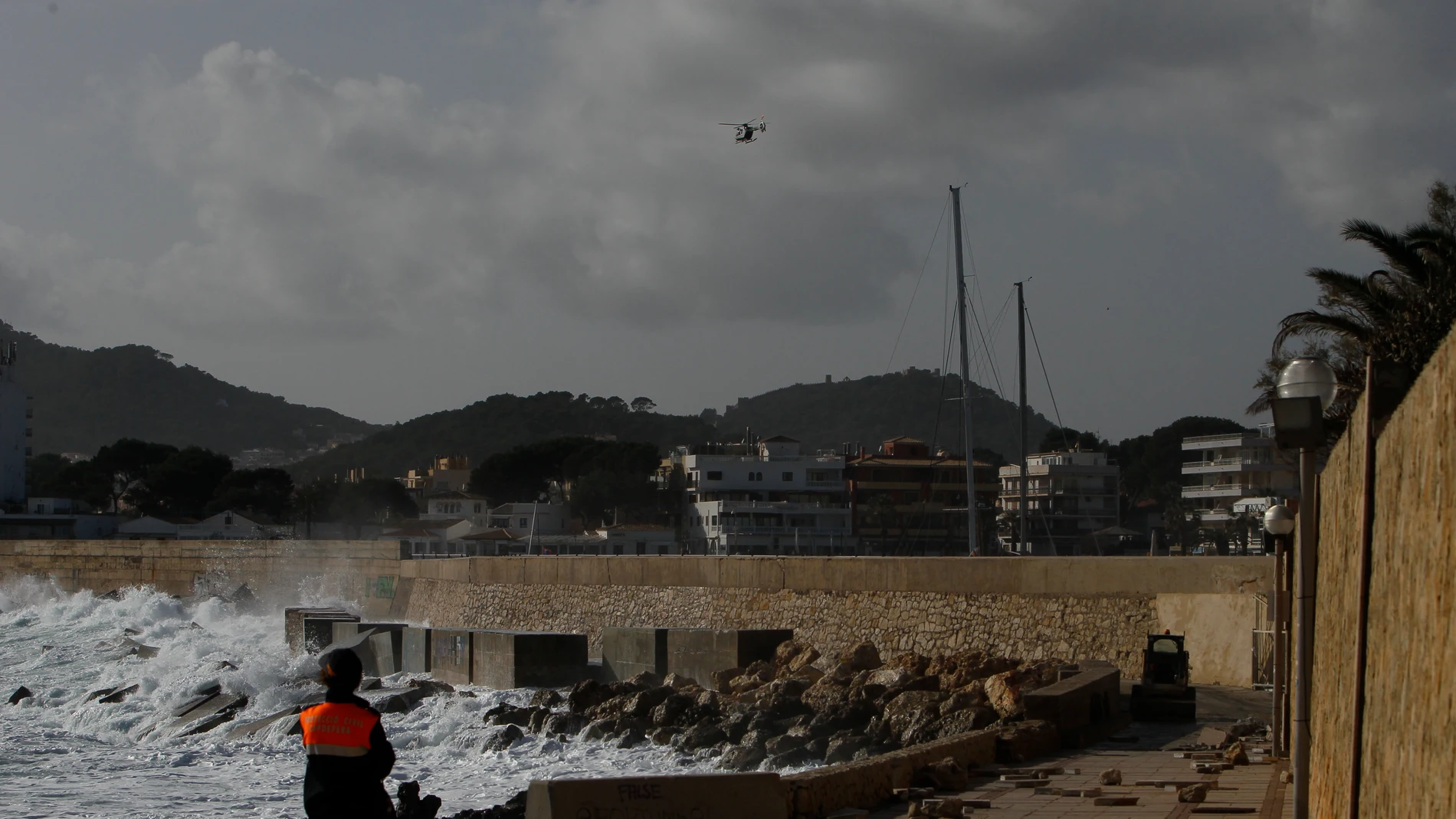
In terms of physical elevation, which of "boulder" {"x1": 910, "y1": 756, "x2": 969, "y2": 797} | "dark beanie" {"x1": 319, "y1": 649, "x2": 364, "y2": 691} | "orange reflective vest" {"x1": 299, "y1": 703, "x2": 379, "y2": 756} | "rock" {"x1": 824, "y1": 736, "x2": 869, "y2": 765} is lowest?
"rock" {"x1": 824, "y1": 736, "x2": 869, "y2": 765}

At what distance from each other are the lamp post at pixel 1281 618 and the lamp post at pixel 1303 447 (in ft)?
11.8

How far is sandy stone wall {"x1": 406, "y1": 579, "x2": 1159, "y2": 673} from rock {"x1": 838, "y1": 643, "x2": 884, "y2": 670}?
3.48ft

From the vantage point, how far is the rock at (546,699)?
824 inches

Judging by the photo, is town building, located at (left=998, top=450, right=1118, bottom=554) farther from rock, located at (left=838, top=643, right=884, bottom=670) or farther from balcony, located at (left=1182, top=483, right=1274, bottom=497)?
rock, located at (left=838, top=643, right=884, bottom=670)

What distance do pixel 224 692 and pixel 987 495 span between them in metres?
63.9

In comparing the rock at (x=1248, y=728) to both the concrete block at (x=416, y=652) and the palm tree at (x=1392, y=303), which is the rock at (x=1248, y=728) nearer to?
the palm tree at (x=1392, y=303)

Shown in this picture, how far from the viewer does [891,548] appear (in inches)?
3046

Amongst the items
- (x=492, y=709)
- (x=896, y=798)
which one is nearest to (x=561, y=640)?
(x=492, y=709)

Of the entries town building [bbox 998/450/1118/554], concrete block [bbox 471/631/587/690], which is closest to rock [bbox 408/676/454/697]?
concrete block [bbox 471/631/587/690]

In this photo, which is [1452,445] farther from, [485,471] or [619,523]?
[485,471]

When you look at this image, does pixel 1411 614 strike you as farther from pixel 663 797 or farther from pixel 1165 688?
pixel 1165 688

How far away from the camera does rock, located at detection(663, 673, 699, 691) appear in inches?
848

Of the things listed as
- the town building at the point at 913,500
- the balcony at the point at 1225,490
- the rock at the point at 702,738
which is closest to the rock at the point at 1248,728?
the rock at the point at 702,738

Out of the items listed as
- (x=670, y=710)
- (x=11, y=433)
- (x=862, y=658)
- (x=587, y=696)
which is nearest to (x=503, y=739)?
(x=587, y=696)
